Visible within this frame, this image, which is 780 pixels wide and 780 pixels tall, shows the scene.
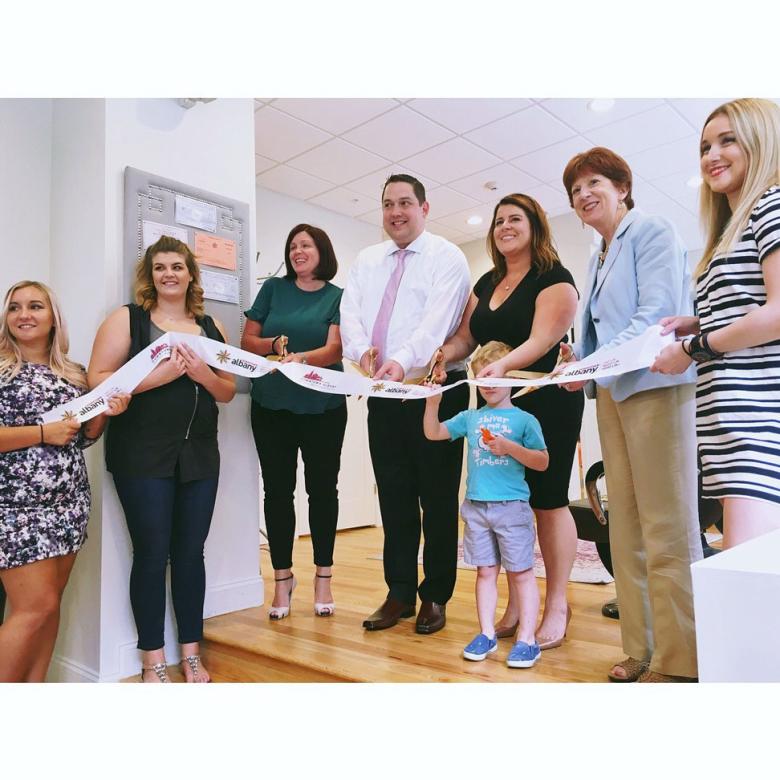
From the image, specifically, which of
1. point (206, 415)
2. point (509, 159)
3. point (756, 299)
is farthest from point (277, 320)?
point (509, 159)

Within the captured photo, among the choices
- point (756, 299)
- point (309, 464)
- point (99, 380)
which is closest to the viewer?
point (756, 299)

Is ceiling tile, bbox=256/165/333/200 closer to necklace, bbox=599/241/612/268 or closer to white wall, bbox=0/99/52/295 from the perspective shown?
white wall, bbox=0/99/52/295

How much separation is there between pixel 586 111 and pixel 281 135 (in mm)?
1615

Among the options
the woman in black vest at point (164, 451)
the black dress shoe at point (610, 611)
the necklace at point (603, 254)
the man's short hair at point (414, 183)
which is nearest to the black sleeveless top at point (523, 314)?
the necklace at point (603, 254)

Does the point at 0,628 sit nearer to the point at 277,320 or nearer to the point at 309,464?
the point at 309,464

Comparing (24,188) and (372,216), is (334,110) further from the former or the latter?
(24,188)

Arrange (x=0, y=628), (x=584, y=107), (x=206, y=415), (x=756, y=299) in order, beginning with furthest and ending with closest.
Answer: (x=584, y=107) < (x=206, y=415) < (x=0, y=628) < (x=756, y=299)

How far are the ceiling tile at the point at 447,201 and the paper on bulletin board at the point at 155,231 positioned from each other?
6.01 ft

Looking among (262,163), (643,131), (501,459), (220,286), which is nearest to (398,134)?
(262,163)

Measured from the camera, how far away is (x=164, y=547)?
195 cm

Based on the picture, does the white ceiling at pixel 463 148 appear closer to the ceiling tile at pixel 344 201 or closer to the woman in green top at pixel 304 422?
the ceiling tile at pixel 344 201

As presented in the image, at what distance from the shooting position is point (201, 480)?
2.04 m

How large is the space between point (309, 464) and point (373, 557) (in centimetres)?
133

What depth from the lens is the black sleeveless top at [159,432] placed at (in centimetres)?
195
